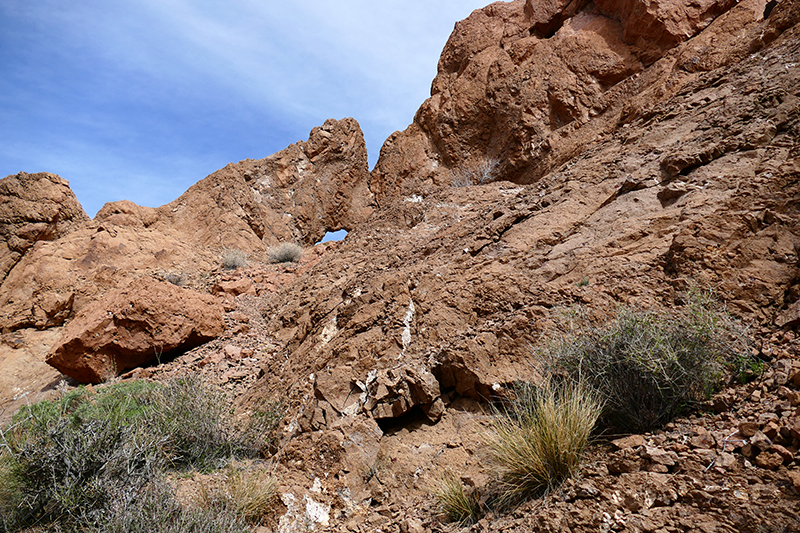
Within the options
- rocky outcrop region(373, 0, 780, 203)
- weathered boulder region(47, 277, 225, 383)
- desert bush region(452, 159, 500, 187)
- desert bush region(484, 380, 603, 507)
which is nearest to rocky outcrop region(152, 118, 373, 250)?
rocky outcrop region(373, 0, 780, 203)

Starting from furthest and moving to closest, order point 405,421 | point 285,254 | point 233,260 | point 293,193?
point 293,193
point 285,254
point 233,260
point 405,421

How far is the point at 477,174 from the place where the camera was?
11.6 m

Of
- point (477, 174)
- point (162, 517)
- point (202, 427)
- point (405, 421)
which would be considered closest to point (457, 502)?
point (405, 421)

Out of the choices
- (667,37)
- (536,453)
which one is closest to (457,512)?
(536,453)

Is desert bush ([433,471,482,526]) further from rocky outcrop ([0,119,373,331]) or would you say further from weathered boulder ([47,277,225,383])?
rocky outcrop ([0,119,373,331])

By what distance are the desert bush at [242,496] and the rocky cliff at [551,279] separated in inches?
7.7

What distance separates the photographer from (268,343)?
848 cm

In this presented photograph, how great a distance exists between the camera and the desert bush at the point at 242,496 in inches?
147

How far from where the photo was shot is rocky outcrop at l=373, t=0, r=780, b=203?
785cm

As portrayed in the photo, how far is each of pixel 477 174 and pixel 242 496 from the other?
9.33 metres

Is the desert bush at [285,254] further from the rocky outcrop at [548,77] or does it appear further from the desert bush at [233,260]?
the rocky outcrop at [548,77]

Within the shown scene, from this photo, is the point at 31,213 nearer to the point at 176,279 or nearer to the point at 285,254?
the point at 176,279

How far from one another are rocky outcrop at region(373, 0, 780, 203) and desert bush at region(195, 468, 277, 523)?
7447mm

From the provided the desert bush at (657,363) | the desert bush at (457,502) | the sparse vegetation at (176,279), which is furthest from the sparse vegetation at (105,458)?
the sparse vegetation at (176,279)
